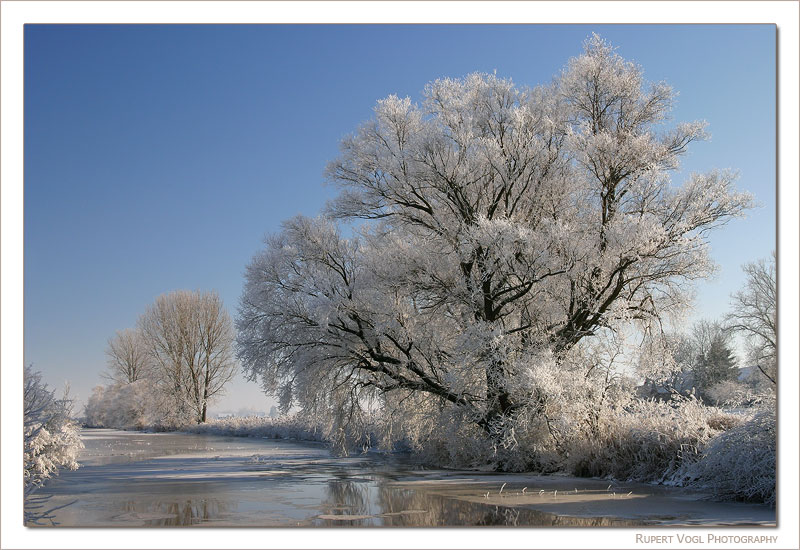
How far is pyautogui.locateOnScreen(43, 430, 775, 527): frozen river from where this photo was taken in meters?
6.16

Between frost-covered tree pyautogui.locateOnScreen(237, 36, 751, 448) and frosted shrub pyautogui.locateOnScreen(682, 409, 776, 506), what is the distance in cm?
303

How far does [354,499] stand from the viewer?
7727 millimetres

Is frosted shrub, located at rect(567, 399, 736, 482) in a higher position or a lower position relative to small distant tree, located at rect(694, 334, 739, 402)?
lower

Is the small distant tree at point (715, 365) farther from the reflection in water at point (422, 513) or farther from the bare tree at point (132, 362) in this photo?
the bare tree at point (132, 362)

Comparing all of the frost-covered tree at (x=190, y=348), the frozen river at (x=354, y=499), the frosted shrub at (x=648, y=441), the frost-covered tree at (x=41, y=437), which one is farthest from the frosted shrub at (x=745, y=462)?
the frost-covered tree at (x=190, y=348)

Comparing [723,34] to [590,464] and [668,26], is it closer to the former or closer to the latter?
[668,26]

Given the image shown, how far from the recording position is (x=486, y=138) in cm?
1187

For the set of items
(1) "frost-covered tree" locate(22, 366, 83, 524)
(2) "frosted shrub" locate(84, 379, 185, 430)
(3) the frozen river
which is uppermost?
(1) "frost-covered tree" locate(22, 366, 83, 524)

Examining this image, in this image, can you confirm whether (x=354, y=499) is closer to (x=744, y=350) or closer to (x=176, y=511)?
(x=176, y=511)

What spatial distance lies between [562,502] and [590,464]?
3.16 metres

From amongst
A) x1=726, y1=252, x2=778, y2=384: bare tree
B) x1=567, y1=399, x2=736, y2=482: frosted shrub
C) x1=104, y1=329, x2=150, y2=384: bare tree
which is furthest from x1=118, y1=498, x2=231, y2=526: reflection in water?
x1=104, y1=329, x2=150, y2=384: bare tree

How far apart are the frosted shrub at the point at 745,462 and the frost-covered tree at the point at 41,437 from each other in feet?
24.6

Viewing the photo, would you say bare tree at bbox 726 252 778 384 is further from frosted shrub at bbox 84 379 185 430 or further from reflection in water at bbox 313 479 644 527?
frosted shrub at bbox 84 379 185 430

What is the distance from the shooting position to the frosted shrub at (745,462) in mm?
7113
